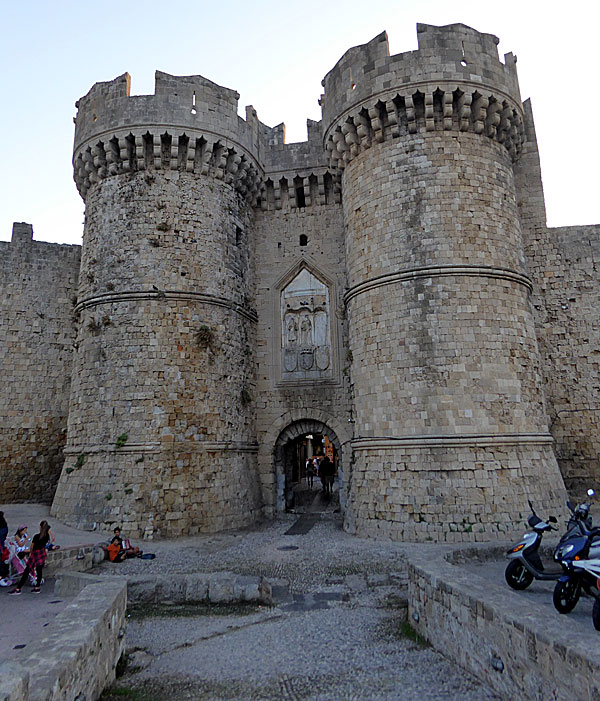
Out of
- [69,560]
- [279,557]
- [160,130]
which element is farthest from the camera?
[160,130]

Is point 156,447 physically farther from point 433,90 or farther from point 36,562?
point 433,90

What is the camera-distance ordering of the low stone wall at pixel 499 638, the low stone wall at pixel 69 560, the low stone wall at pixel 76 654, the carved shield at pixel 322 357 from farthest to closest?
the carved shield at pixel 322 357
the low stone wall at pixel 69 560
the low stone wall at pixel 499 638
the low stone wall at pixel 76 654

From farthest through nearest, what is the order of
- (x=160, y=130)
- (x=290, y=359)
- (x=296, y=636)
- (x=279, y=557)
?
1. (x=290, y=359)
2. (x=160, y=130)
3. (x=279, y=557)
4. (x=296, y=636)

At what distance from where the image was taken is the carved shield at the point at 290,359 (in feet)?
46.9

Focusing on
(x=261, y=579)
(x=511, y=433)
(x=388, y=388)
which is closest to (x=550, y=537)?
(x=511, y=433)

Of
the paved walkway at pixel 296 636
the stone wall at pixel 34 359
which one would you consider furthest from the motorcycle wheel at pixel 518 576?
the stone wall at pixel 34 359

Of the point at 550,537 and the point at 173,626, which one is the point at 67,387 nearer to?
the point at 173,626

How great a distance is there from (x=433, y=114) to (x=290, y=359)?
7.10 m

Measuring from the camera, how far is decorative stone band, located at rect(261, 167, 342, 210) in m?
14.8

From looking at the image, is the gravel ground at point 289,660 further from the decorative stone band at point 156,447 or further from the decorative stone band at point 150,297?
the decorative stone band at point 150,297

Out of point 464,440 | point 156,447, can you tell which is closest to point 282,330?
point 156,447

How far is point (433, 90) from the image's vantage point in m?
11.3

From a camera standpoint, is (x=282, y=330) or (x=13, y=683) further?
(x=282, y=330)

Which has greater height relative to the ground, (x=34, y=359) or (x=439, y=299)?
(x=439, y=299)
